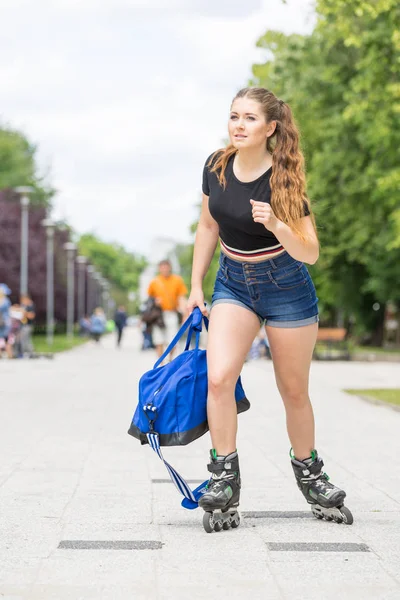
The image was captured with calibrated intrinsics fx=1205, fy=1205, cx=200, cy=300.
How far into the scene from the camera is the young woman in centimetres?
534

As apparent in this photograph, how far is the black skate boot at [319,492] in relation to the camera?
18.6 feet

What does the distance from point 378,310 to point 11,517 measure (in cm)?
4247

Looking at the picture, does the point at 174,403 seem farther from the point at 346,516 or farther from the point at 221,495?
the point at 346,516

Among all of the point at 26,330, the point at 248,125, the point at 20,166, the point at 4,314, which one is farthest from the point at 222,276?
the point at 20,166

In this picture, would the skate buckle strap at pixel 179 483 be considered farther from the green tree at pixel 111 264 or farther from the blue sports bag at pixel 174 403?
the green tree at pixel 111 264

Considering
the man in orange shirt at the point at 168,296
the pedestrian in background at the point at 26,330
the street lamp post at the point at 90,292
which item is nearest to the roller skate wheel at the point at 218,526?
the man in orange shirt at the point at 168,296

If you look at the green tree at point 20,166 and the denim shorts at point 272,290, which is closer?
the denim shorts at point 272,290

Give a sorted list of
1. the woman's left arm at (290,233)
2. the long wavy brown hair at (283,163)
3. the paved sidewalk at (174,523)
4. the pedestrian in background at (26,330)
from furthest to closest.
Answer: the pedestrian in background at (26,330), the long wavy brown hair at (283,163), the woman's left arm at (290,233), the paved sidewalk at (174,523)

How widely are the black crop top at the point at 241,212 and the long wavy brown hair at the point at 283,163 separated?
2.0 inches

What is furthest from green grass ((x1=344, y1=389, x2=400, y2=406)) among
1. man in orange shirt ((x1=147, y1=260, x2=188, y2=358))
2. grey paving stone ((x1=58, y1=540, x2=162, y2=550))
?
grey paving stone ((x1=58, y1=540, x2=162, y2=550))

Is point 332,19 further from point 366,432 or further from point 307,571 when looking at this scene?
point 307,571

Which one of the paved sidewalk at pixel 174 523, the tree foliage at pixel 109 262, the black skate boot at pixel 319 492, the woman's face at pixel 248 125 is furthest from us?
the tree foliage at pixel 109 262

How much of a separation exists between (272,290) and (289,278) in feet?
0.31

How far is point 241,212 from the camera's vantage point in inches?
209
